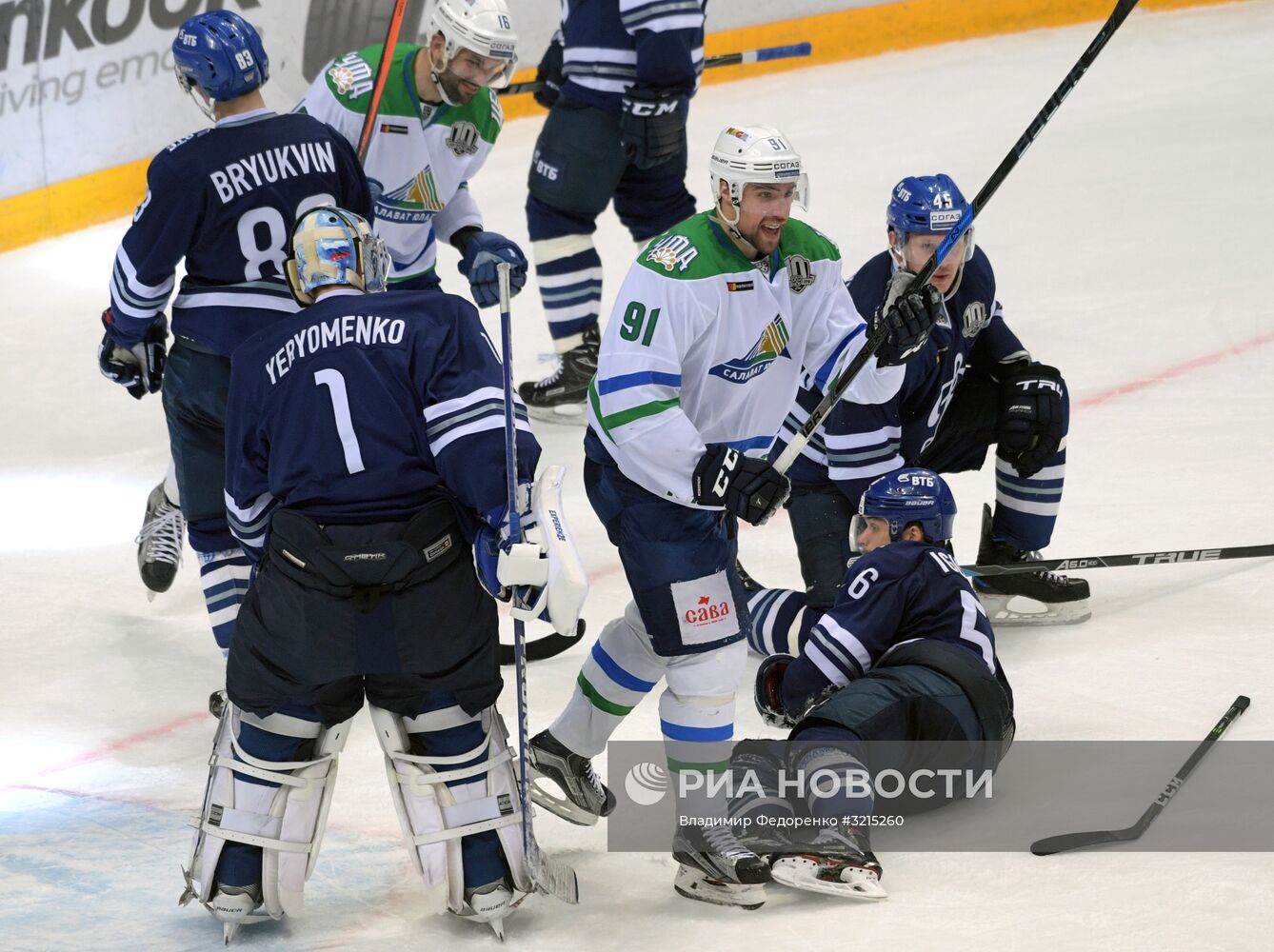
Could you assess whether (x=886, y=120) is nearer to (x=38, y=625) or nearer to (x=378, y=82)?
(x=378, y=82)

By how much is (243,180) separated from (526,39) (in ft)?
16.0

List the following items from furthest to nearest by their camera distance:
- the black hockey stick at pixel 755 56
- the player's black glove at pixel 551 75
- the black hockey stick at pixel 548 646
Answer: the black hockey stick at pixel 755 56
the player's black glove at pixel 551 75
the black hockey stick at pixel 548 646

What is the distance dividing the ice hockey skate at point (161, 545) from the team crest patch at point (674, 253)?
1.76m

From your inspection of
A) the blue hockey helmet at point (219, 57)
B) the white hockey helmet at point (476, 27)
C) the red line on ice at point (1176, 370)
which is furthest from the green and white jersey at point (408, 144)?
the red line on ice at point (1176, 370)

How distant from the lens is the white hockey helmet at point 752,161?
3.14 meters

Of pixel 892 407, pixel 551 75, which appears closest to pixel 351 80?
pixel 551 75

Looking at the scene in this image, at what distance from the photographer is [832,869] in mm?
3043

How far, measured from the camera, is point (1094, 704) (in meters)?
3.82

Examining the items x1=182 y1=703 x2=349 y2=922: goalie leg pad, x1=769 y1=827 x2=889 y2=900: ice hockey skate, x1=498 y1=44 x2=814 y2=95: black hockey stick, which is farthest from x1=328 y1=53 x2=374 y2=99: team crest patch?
x1=769 y1=827 x2=889 y2=900: ice hockey skate

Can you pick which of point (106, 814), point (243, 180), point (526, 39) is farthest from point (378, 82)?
point (526, 39)

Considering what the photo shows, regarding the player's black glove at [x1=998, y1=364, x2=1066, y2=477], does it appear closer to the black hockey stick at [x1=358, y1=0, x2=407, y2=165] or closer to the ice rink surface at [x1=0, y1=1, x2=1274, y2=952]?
the ice rink surface at [x1=0, y1=1, x2=1274, y2=952]

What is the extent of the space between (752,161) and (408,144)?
1.74 m

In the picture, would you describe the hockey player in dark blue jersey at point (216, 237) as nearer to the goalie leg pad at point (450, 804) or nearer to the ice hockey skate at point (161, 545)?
the ice hockey skate at point (161, 545)

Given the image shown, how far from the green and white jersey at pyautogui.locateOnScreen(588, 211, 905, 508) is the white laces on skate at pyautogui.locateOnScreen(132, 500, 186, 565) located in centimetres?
152
